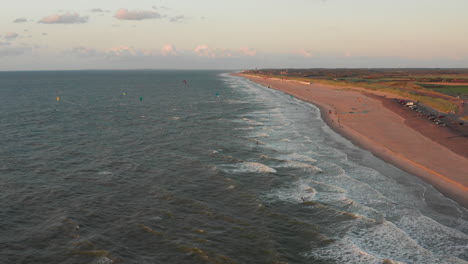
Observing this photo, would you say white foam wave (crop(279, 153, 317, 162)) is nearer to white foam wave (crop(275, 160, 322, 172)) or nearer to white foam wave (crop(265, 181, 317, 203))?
white foam wave (crop(275, 160, 322, 172))

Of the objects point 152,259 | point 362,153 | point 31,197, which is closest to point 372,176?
point 362,153

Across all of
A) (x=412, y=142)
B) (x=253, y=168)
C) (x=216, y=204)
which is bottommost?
(x=216, y=204)

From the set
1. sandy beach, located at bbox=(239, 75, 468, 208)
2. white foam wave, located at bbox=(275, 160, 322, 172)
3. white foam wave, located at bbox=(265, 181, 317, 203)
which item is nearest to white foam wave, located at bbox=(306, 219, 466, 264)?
white foam wave, located at bbox=(265, 181, 317, 203)

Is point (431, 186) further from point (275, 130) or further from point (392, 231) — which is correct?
point (275, 130)

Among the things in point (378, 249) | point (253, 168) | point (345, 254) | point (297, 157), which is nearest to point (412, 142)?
point (297, 157)

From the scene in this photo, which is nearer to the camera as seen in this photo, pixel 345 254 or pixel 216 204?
pixel 345 254

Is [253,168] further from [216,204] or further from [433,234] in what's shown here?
[433,234]

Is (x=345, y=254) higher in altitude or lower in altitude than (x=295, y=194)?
lower
